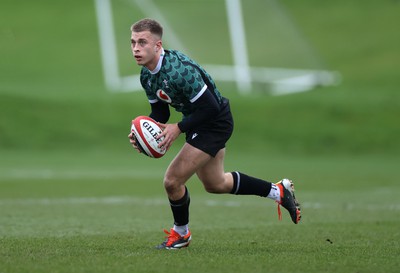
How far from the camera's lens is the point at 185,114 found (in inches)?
368

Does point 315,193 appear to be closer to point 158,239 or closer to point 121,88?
point 158,239

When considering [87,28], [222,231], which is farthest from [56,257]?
[87,28]

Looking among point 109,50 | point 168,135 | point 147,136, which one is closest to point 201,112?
point 168,135

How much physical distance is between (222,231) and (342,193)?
6.34 m

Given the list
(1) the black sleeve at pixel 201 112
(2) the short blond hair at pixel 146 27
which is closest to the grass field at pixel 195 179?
(1) the black sleeve at pixel 201 112

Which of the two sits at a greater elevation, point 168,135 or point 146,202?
point 168,135

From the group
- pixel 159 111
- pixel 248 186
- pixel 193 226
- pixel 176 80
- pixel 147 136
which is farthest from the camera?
pixel 193 226

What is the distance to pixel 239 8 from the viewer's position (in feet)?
106

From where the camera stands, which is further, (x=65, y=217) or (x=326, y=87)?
(x=326, y=87)

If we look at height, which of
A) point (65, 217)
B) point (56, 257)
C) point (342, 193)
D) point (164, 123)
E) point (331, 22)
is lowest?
point (331, 22)

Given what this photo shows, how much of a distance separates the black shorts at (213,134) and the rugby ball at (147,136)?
0.42 meters

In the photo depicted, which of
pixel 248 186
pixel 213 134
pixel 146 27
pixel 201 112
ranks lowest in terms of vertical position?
pixel 248 186

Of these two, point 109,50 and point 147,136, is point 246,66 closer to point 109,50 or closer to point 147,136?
point 109,50

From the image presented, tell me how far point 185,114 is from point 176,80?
0.66 metres
